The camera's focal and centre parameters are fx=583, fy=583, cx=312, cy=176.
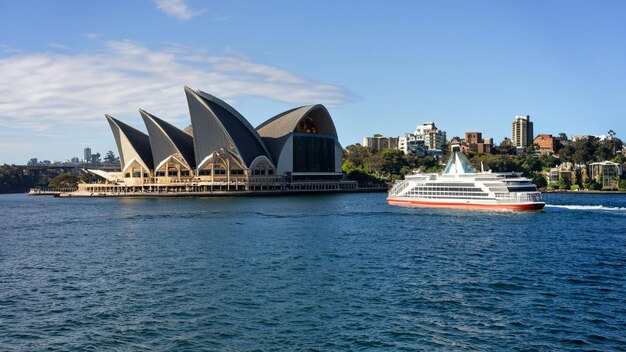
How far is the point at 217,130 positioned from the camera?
9200cm

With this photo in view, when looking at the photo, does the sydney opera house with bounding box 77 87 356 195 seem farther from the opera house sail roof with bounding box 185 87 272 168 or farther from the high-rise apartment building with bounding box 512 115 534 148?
the high-rise apartment building with bounding box 512 115 534 148

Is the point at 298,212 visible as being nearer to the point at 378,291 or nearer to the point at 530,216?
the point at 530,216

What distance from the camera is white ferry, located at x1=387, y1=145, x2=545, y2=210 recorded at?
50.7 m

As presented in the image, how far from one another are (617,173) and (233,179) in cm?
7108

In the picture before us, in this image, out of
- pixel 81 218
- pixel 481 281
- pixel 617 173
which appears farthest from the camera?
pixel 617 173

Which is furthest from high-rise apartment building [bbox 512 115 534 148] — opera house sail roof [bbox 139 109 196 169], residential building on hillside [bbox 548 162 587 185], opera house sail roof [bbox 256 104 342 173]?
opera house sail roof [bbox 139 109 196 169]

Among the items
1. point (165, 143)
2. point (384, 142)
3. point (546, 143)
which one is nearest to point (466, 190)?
point (165, 143)

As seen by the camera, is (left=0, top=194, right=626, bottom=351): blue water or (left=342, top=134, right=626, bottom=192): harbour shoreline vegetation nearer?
(left=0, top=194, right=626, bottom=351): blue water

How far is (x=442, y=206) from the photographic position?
57.2 metres

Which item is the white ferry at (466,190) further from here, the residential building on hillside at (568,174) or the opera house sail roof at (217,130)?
the residential building on hillside at (568,174)

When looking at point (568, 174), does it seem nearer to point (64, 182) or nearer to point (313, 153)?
point (313, 153)

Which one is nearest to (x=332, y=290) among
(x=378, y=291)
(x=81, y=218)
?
(x=378, y=291)

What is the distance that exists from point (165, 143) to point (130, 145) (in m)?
6.97

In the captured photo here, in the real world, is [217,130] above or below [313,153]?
above
